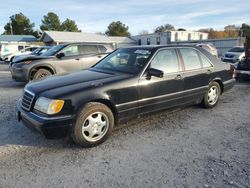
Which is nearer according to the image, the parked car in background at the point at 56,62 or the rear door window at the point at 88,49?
the parked car in background at the point at 56,62

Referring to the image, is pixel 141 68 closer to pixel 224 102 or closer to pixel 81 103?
pixel 81 103

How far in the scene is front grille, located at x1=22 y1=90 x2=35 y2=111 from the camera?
389cm

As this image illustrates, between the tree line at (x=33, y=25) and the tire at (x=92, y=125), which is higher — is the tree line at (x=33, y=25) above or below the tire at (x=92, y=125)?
above

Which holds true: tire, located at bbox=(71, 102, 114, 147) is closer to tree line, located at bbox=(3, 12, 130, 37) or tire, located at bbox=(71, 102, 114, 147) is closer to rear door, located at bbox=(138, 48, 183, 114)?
rear door, located at bbox=(138, 48, 183, 114)

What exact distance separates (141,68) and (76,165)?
2.06 meters

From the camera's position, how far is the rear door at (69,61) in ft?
Result: 29.5

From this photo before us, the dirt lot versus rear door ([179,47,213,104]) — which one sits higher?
rear door ([179,47,213,104])

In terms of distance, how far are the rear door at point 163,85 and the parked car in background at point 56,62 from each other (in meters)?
4.89

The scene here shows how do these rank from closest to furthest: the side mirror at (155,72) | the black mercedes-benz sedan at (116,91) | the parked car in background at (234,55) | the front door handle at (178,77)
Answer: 1. the black mercedes-benz sedan at (116,91)
2. the side mirror at (155,72)
3. the front door handle at (178,77)
4. the parked car in background at (234,55)

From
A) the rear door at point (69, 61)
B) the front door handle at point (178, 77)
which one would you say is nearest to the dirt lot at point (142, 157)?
the front door handle at point (178, 77)

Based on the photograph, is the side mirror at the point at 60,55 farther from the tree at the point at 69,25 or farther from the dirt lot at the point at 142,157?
the tree at the point at 69,25

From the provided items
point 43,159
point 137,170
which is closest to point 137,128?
point 137,170

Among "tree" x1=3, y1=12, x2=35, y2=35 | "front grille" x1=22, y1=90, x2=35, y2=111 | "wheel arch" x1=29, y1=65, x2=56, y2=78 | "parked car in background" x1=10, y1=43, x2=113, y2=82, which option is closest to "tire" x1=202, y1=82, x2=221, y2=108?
"front grille" x1=22, y1=90, x2=35, y2=111

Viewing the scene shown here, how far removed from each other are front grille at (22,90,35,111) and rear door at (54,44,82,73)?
4721 mm
